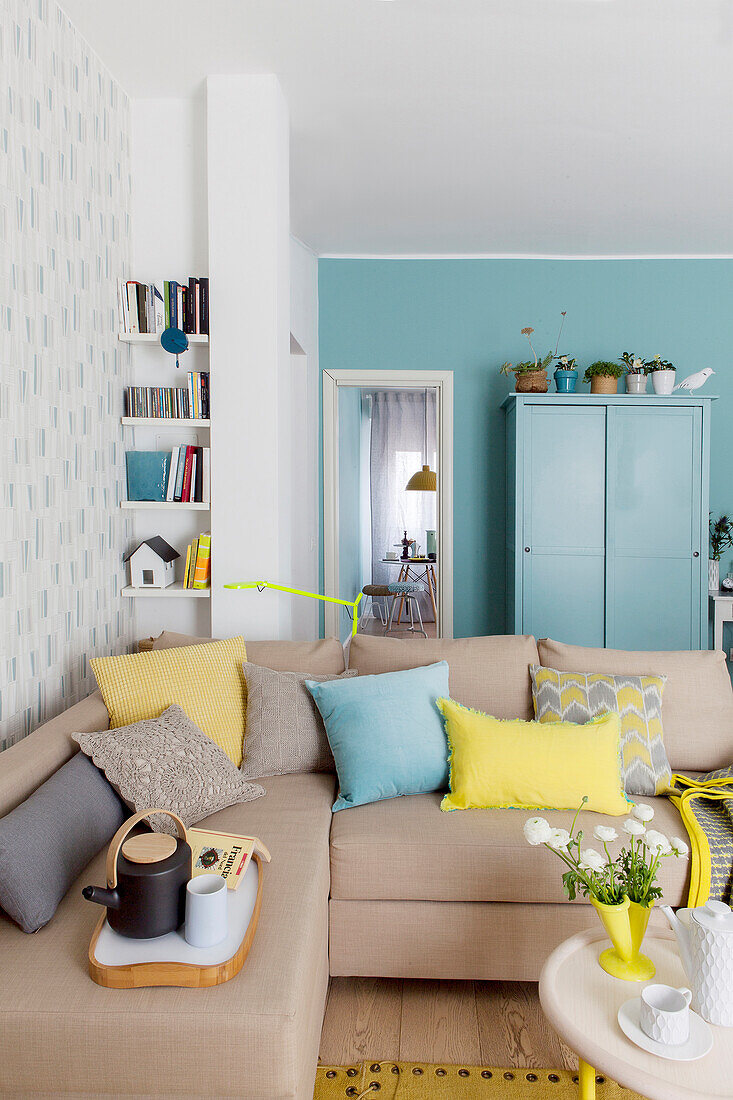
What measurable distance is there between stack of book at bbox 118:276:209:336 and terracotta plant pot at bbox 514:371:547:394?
2.07m

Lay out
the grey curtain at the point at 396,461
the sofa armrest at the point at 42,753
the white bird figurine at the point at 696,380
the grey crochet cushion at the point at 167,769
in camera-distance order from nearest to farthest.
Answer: the sofa armrest at the point at 42,753, the grey crochet cushion at the point at 167,769, the white bird figurine at the point at 696,380, the grey curtain at the point at 396,461

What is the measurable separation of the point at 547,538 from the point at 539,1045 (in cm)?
287

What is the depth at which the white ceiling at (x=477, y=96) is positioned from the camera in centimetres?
239

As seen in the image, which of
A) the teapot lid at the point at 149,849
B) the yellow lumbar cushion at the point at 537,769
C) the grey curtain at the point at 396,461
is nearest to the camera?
the teapot lid at the point at 149,849

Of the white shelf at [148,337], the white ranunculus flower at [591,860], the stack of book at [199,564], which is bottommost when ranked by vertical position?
the white ranunculus flower at [591,860]

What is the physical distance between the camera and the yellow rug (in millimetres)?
1633

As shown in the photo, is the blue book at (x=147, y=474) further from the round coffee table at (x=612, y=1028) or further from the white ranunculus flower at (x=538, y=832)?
the round coffee table at (x=612, y=1028)

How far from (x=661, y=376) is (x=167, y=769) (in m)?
3.53

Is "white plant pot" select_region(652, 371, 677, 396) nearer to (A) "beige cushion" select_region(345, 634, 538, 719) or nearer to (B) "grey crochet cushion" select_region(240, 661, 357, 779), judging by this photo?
(A) "beige cushion" select_region(345, 634, 538, 719)

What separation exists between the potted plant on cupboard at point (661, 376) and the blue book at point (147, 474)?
2.82 m

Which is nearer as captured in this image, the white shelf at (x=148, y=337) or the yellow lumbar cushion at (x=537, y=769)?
the yellow lumbar cushion at (x=537, y=769)

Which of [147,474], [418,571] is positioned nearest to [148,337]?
[147,474]

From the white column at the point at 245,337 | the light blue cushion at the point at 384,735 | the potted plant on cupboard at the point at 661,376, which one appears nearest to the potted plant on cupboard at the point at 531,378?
the potted plant on cupboard at the point at 661,376

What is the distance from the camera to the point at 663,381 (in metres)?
4.27
